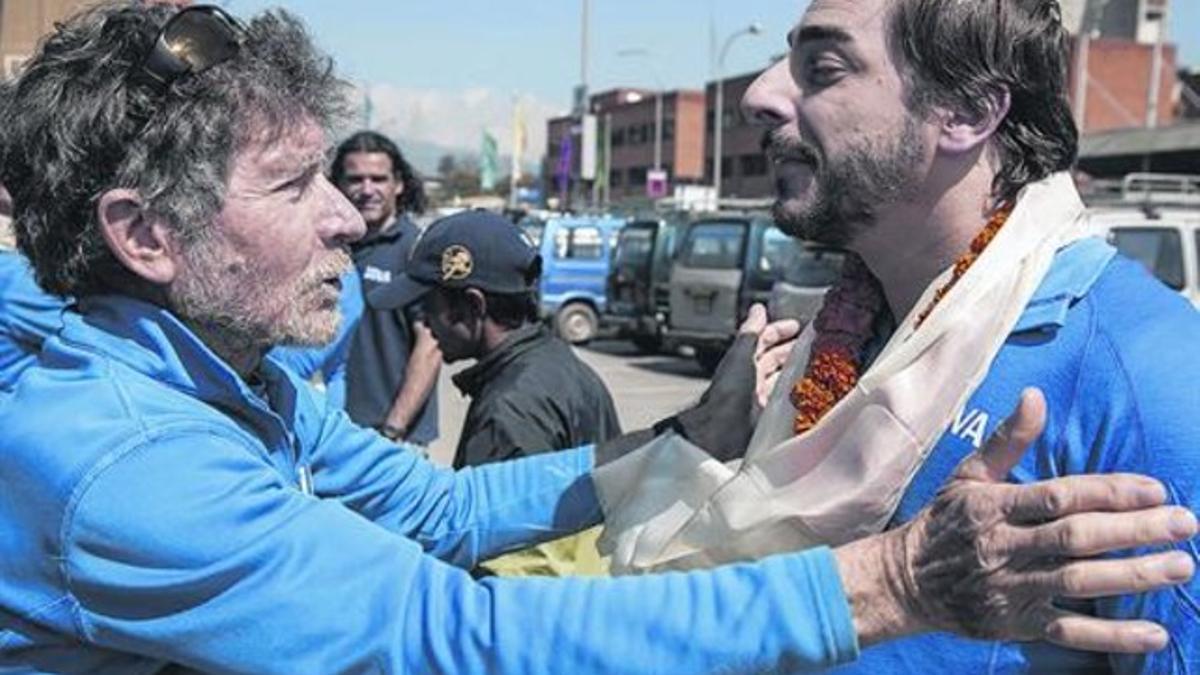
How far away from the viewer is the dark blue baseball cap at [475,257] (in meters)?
3.83

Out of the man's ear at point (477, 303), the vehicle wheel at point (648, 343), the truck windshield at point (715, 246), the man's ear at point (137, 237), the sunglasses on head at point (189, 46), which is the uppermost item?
the sunglasses on head at point (189, 46)

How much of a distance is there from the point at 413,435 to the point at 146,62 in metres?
3.72

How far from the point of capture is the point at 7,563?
161 centimetres

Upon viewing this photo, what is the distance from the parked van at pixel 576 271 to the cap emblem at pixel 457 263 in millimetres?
→ 14949

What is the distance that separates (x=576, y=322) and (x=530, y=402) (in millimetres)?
15929

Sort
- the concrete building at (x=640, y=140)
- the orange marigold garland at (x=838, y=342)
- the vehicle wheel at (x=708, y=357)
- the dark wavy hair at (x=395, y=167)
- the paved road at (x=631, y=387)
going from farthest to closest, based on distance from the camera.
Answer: the concrete building at (x=640, y=140) → the vehicle wheel at (x=708, y=357) → the paved road at (x=631, y=387) → the dark wavy hair at (x=395, y=167) → the orange marigold garland at (x=838, y=342)

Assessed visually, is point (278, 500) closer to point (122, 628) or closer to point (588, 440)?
point (122, 628)

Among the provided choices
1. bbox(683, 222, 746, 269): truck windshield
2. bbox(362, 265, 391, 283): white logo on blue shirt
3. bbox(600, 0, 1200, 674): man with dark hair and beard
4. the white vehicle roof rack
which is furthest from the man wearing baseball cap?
bbox(683, 222, 746, 269): truck windshield

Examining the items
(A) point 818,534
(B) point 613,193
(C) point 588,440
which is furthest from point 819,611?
(B) point 613,193

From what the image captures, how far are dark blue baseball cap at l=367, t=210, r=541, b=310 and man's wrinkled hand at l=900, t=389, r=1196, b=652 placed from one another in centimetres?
254

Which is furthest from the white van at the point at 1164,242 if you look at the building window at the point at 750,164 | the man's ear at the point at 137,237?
the building window at the point at 750,164

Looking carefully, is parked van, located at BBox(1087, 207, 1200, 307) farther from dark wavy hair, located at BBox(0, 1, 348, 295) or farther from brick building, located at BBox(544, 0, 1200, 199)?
brick building, located at BBox(544, 0, 1200, 199)

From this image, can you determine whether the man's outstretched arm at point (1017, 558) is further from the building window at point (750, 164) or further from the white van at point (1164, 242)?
the building window at point (750, 164)

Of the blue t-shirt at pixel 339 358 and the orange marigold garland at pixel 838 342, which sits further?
the blue t-shirt at pixel 339 358
